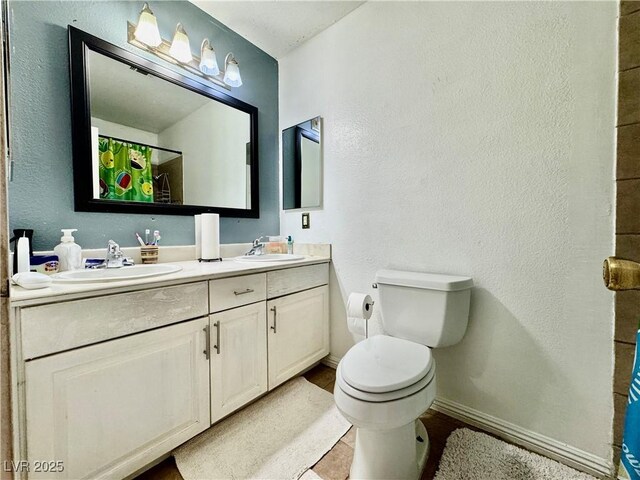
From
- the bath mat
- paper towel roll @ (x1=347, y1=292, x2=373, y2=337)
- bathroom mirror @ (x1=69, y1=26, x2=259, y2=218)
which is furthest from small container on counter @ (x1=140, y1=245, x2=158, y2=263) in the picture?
paper towel roll @ (x1=347, y1=292, x2=373, y2=337)

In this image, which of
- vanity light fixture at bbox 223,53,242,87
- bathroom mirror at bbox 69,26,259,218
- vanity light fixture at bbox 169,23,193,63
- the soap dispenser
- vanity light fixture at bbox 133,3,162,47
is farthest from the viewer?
vanity light fixture at bbox 223,53,242,87

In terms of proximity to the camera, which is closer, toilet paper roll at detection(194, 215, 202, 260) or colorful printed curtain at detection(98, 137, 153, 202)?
colorful printed curtain at detection(98, 137, 153, 202)

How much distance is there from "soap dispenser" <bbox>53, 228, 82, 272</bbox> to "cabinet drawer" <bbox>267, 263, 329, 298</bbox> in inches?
33.0

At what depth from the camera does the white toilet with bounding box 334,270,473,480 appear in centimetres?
Answer: 89

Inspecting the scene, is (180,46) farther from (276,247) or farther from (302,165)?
(276,247)

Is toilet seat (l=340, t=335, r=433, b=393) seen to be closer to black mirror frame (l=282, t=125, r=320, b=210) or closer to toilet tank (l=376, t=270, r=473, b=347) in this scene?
toilet tank (l=376, t=270, r=473, b=347)

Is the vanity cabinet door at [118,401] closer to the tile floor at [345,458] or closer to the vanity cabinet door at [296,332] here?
the tile floor at [345,458]

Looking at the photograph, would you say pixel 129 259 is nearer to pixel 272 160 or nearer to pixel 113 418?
pixel 113 418

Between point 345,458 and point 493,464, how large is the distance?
1.94 feet

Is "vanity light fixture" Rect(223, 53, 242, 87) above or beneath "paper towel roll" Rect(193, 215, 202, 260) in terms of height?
above

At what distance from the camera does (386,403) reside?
879 millimetres

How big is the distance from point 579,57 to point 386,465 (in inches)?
67.0

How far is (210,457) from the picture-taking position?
1.13m

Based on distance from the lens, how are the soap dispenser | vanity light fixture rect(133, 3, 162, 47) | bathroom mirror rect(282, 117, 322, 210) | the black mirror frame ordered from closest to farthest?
the soap dispenser → vanity light fixture rect(133, 3, 162, 47) → bathroom mirror rect(282, 117, 322, 210) → the black mirror frame
